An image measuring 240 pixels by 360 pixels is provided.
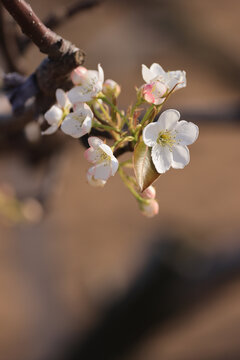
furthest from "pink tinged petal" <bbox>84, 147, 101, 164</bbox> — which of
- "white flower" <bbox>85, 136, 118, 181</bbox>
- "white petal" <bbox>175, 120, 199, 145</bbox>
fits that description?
"white petal" <bbox>175, 120, 199, 145</bbox>

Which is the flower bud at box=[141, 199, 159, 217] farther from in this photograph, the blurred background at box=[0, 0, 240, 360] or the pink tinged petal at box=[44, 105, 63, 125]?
the blurred background at box=[0, 0, 240, 360]

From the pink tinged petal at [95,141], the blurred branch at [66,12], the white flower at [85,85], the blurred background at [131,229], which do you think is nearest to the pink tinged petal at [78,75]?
the white flower at [85,85]

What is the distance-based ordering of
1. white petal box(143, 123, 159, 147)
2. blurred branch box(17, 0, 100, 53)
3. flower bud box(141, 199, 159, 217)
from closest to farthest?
white petal box(143, 123, 159, 147) → flower bud box(141, 199, 159, 217) → blurred branch box(17, 0, 100, 53)

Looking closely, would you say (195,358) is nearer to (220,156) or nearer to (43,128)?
(220,156)

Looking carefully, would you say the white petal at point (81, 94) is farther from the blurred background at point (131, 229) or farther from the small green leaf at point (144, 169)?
the blurred background at point (131, 229)

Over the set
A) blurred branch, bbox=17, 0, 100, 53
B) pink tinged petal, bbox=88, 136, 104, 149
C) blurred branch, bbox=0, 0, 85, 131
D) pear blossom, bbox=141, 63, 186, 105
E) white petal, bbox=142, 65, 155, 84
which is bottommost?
pink tinged petal, bbox=88, 136, 104, 149

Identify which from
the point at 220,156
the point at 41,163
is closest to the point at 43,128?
the point at 41,163

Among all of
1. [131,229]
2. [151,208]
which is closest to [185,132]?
[151,208]

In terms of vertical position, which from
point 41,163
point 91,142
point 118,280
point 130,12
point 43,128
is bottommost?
point 91,142
